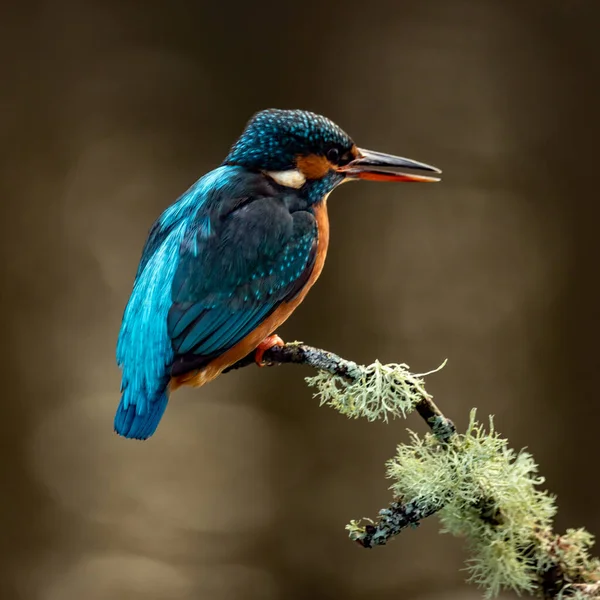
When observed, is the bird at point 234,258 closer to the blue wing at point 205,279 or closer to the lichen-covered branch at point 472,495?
the blue wing at point 205,279

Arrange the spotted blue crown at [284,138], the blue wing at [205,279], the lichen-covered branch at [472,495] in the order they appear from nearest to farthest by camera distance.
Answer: the lichen-covered branch at [472,495] < the blue wing at [205,279] < the spotted blue crown at [284,138]

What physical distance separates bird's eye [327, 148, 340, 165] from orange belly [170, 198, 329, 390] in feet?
0.26

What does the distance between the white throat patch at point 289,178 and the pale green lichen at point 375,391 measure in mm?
361

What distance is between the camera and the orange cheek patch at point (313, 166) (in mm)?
1306

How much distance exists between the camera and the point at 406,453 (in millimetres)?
1067

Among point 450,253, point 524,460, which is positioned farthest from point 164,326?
point 450,253

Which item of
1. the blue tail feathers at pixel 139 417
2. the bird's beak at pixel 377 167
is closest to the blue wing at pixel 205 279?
the blue tail feathers at pixel 139 417

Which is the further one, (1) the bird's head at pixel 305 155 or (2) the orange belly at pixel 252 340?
(1) the bird's head at pixel 305 155

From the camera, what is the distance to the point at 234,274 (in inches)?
47.7

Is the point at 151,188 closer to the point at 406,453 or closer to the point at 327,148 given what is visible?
the point at 327,148

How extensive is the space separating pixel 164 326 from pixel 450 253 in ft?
5.43

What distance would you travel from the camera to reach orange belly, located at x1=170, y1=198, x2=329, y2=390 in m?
1.19

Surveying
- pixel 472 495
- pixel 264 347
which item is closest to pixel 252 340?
pixel 264 347

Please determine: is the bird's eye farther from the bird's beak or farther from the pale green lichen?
the pale green lichen
